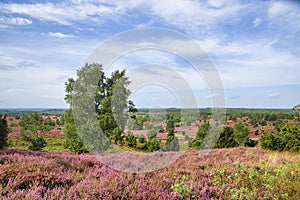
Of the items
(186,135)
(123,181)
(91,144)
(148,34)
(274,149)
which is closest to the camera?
(123,181)

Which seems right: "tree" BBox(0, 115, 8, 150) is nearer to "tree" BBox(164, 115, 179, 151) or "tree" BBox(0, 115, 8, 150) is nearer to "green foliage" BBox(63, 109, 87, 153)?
"green foliage" BBox(63, 109, 87, 153)

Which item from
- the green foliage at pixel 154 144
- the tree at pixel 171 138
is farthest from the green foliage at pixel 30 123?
the tree at pixel 171 138

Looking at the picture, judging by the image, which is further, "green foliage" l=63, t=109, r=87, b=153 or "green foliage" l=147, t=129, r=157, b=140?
"green foliage" l=63, t=109, r=87, b=153

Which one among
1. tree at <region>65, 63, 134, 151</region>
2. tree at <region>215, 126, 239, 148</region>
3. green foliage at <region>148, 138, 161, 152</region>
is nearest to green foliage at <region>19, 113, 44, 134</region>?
tree at <region>65, 63, 134, 151</region>

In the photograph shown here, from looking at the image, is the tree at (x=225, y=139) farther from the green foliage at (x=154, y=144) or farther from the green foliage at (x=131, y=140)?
the green foliage at (x=154, y=144)

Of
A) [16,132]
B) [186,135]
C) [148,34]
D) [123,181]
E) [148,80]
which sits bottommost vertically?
[16,132]

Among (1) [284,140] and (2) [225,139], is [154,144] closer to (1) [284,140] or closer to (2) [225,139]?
(1) [284,140]

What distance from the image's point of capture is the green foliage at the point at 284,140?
12.0m

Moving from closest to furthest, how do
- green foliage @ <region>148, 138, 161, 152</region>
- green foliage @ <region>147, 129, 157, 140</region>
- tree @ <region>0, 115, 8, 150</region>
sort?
1. green foliage @ <region>147, 129, 157, 140</region>
2. green foliage @ <region>148, 138, 161, 152</region>
3. tree @ <region>0, 115, 8, 150</region>

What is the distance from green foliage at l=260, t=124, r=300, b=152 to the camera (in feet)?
39.5

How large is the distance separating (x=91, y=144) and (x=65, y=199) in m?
12.5

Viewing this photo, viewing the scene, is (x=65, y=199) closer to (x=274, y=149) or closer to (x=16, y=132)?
(x=274, y=149)

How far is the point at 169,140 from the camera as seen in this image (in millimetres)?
8680

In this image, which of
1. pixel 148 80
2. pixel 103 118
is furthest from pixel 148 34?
pixel 103 118
